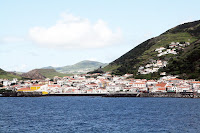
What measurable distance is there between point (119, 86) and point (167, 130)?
142 m

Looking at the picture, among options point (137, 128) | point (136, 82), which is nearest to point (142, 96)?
point (136, 82)

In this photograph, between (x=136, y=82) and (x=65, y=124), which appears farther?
(x=136, y=82)

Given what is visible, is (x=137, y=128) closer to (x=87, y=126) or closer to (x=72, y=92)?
(x=87, y=126)

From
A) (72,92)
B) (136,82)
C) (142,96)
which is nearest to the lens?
(142,96)

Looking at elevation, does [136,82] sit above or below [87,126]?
above

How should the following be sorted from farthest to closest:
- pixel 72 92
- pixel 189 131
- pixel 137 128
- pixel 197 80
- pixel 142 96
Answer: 1. pixel 72 92
2. pixel 197 80
3. pixel 142 96
4. pixel 137 128
5. pixel 189 131

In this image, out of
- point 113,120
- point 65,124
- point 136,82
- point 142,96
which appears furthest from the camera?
point 136,82

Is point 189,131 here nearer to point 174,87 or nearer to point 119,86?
→ point 174,87

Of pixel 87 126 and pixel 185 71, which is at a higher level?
pixel 185 71

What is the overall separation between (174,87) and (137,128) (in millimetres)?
116204

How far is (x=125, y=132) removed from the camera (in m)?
50.3

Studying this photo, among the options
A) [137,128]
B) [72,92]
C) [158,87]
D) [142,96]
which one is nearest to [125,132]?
[137,128]

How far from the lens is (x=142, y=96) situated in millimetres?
160500

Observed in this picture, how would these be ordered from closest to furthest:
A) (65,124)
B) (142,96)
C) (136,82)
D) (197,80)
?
(65,124), (142,96), (197,80), (136,82)
